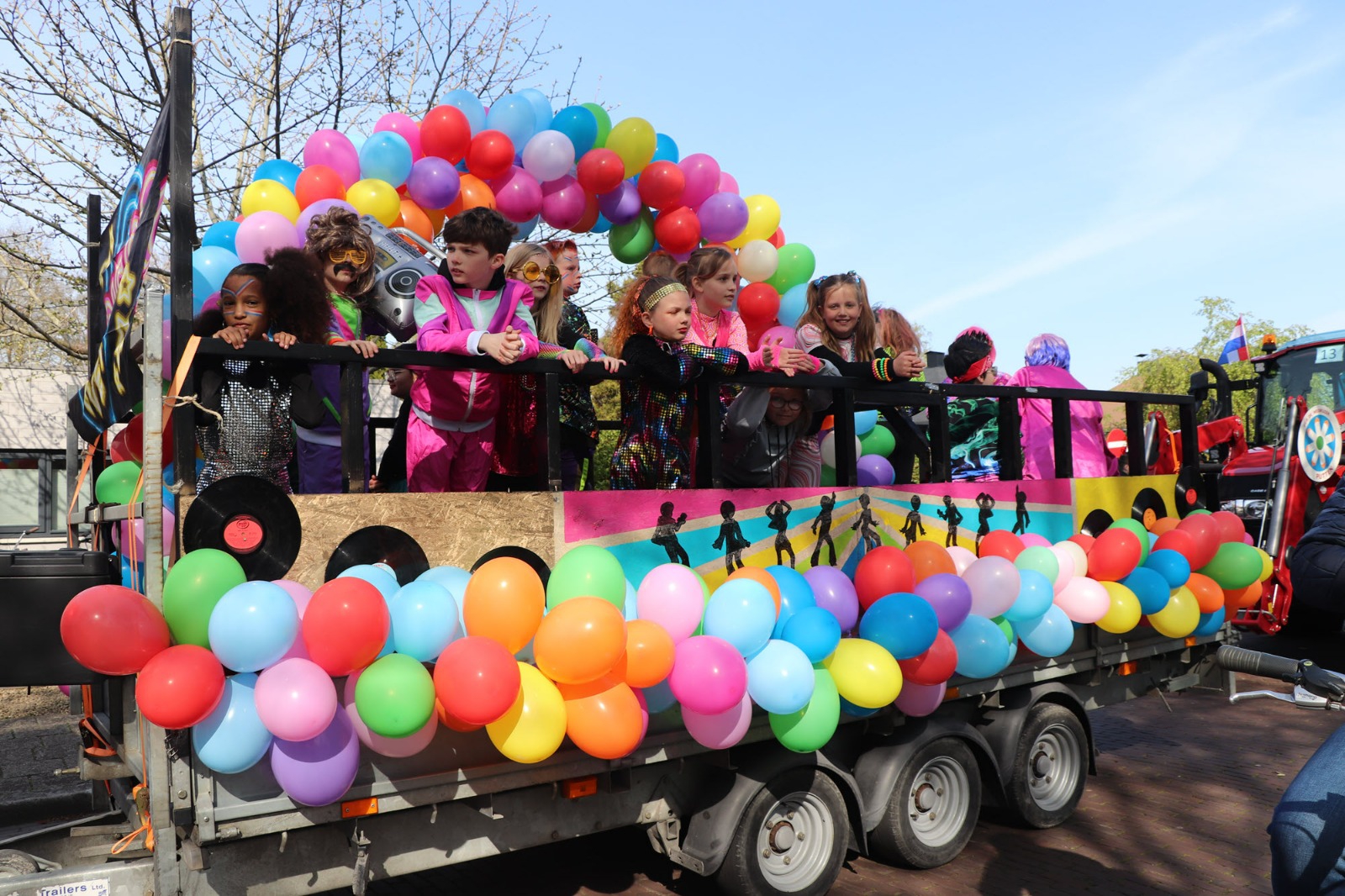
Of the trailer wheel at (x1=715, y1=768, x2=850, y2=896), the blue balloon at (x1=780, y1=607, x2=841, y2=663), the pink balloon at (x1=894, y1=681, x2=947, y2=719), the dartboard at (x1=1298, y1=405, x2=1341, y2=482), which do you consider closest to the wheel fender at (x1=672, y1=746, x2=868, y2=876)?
the trailer wheel at (x1=715, y1=768, x2=850, y2=896)

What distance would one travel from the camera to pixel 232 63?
11.3 m

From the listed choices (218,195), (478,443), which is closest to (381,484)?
(478,443)

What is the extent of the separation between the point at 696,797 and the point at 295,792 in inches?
71.2

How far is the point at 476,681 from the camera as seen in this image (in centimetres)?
300

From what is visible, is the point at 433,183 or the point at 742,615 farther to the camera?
the point at 433,183

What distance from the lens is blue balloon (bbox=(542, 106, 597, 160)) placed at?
6066 mm

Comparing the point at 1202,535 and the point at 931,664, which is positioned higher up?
the point at 1202,535

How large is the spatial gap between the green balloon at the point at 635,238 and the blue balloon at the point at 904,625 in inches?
124

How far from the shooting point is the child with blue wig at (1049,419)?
6.36 metres

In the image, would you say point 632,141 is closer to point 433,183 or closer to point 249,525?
point 433,183

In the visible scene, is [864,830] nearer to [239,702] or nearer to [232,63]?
[239,702]

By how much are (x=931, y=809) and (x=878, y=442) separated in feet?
7.26

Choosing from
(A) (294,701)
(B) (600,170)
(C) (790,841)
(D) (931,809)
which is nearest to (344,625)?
(A) (294,701)

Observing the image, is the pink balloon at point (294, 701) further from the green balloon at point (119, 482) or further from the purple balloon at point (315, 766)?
the green balloon at point (119, 482)
